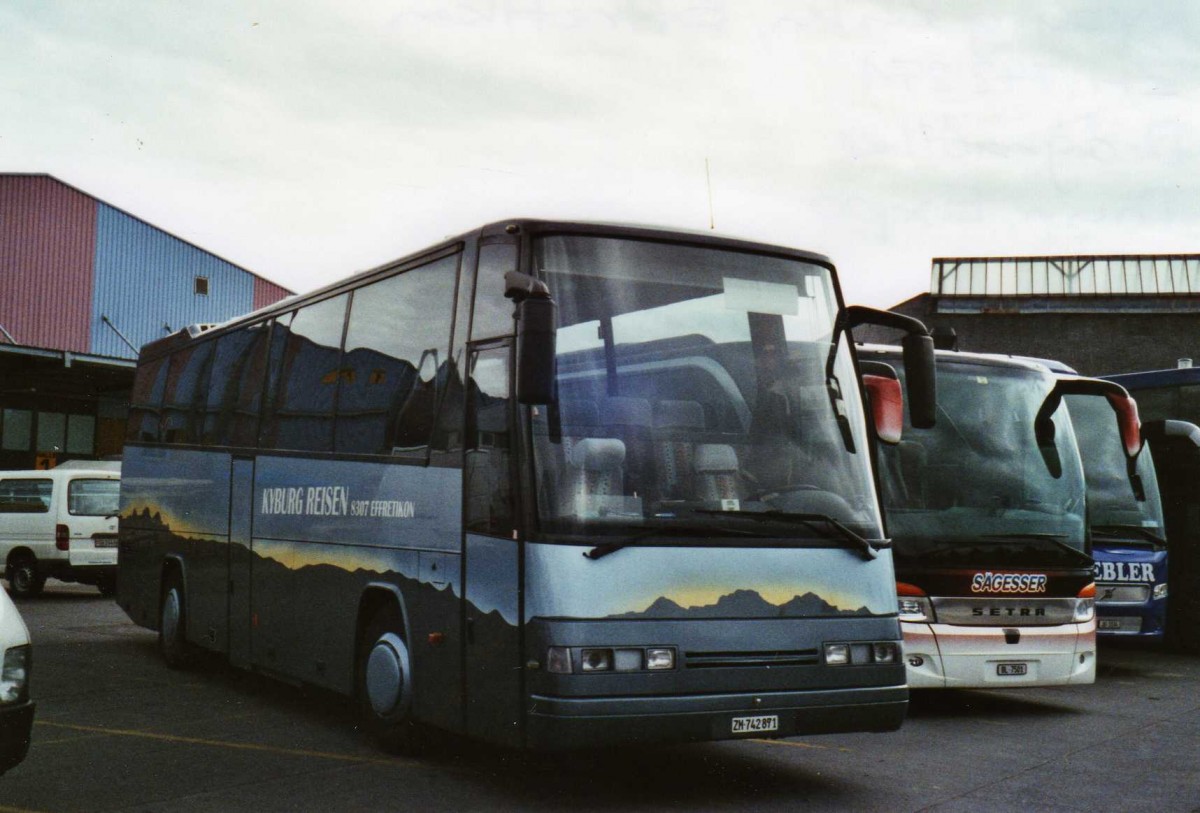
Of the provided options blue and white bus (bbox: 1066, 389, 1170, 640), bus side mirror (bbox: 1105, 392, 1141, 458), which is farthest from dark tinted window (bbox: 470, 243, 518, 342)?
blue and white bus (bbox: 1066, 389, 1170, 640)

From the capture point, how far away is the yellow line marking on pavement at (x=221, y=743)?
8.19 meters

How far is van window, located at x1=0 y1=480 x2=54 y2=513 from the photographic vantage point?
2133 cm

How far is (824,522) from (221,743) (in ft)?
14.1

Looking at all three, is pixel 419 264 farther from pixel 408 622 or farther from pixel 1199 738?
pixel 1199 738

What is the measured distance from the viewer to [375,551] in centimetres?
848

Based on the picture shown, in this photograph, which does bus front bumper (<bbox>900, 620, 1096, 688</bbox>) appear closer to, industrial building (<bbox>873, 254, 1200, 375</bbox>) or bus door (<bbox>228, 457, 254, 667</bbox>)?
bus door (<bbox>228, 457, 254, 667</bbox>)

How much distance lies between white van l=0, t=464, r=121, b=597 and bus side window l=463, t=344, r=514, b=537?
50.0ft

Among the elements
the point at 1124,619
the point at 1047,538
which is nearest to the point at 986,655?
the point at 1047,538

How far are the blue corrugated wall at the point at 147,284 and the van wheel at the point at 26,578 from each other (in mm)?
20026

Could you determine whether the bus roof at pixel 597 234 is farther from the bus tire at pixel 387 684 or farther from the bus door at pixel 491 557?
the bus tire at pixel 387 684

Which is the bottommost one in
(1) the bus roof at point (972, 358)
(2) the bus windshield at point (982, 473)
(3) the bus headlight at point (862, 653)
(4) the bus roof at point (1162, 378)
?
(3) the bus headlight at point (862, 653)

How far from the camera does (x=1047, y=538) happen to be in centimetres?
1038

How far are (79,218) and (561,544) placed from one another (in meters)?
38.1

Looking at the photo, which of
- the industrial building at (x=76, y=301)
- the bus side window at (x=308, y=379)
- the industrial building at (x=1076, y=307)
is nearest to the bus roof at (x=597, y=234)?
the bus side window at (x=308, y=379)
